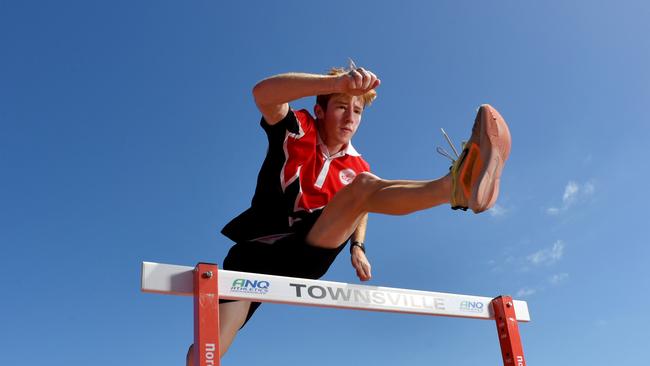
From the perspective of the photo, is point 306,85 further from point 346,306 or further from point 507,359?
point 507,359

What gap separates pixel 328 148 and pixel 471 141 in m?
1.18

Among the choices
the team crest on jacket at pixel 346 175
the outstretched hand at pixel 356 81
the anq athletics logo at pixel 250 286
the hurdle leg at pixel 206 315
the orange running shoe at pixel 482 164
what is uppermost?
the team crest on jacket at pixel 346 175

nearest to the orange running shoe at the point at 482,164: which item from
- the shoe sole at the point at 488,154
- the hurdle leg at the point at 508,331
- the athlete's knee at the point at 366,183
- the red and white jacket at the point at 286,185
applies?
the shoe sole at the point at 488,154

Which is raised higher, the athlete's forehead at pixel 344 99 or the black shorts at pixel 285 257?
the athlete's forehead at pixel 344 99

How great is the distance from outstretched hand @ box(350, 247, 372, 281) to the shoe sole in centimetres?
105

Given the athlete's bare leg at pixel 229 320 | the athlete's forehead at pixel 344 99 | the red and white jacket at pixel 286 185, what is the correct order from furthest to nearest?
the athlete's forehead at pixel 344 99 < the red and white jacket at pixel 286 185 < the athlete's bare leg at pixel 229 320

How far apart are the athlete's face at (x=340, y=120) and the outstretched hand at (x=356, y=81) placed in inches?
33.9

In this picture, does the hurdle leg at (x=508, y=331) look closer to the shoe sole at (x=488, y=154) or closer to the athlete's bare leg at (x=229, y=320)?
the shoe sole at (x=488, y=154)

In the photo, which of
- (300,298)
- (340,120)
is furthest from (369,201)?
(340,120)

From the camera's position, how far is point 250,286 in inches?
112

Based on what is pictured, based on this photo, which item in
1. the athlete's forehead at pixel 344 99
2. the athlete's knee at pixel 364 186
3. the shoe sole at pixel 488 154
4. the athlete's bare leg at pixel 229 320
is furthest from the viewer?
the athlete's forehead at pixel 344 99

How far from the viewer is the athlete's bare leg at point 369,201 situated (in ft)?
8.95

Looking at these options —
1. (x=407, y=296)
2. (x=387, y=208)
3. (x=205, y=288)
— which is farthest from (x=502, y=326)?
(x=205, y=288)

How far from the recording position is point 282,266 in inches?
132
